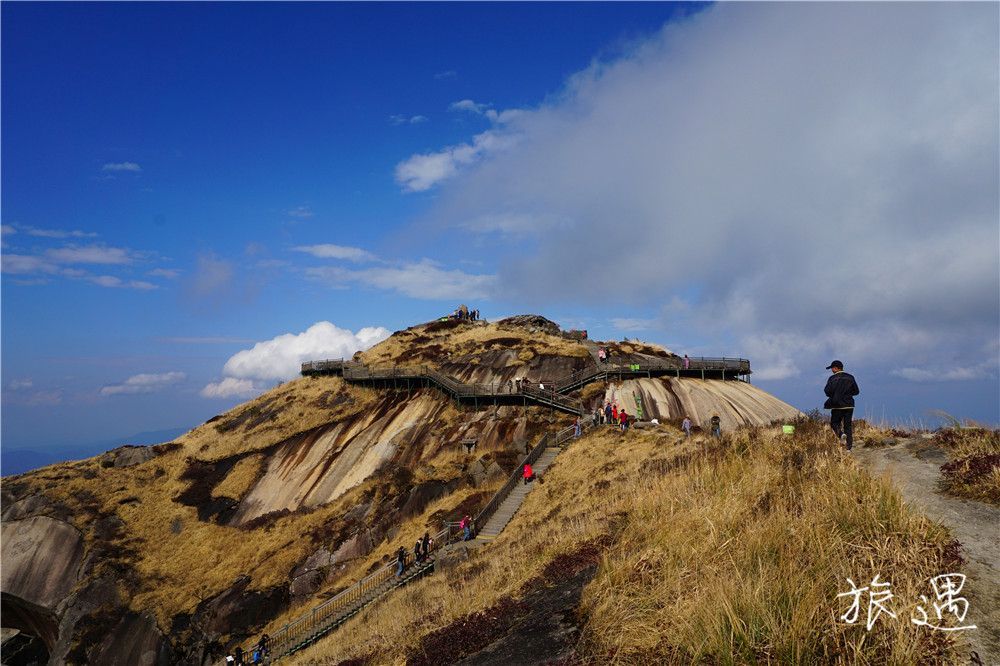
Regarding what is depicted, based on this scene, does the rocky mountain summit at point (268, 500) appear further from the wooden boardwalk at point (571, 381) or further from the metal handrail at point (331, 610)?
the metal handrail at point (331, 610)

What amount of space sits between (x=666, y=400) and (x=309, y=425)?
36.7 meters

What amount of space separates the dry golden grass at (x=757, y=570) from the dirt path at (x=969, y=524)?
1.20 ft

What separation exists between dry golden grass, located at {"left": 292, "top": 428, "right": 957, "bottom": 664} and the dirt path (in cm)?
37

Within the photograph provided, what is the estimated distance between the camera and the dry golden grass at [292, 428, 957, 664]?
527cm

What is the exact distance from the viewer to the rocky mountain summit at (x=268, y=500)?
34938 millimetres

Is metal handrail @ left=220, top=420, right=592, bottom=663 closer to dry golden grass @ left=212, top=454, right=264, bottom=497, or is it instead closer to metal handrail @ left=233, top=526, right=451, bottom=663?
metal handrail @ left=233, top=526, right=451, bottom=663

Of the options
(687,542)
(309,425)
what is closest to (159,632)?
(309,425)

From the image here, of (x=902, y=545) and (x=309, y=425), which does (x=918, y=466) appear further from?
(x=309, y=425)

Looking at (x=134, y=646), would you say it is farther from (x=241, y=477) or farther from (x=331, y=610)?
(x=241, y=477)

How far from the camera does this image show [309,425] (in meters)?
56.6

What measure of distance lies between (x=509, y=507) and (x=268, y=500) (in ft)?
84.4

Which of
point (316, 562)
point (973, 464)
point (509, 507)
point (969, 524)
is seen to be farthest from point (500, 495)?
point (969, 524)

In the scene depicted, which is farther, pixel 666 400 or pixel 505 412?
pixel 505 412

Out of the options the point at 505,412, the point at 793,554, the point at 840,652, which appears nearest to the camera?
the point at 840,652
